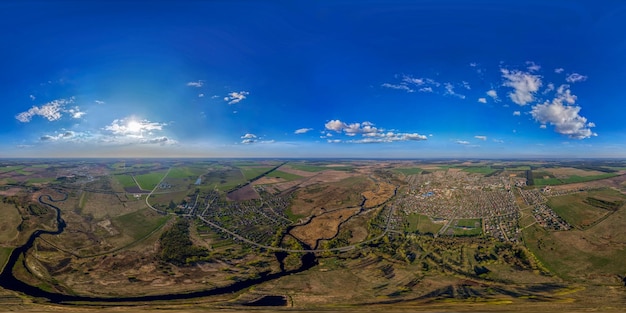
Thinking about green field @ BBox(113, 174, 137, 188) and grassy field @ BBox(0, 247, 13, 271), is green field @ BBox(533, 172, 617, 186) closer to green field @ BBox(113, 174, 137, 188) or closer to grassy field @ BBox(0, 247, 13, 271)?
grassy field @ BBox(0, 247, 13, 271)

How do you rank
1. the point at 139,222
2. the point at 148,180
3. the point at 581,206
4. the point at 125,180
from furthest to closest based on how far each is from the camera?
the point at 148,180, the point at 125,180, the point at 139,222, the point at 581,206

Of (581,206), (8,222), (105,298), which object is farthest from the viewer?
(581,206)

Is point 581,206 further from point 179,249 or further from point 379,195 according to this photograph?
point 179,249

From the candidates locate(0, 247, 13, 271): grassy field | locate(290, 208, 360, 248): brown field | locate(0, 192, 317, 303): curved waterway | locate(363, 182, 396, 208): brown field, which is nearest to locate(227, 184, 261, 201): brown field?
locate(290, 208, 360, 248): brown field

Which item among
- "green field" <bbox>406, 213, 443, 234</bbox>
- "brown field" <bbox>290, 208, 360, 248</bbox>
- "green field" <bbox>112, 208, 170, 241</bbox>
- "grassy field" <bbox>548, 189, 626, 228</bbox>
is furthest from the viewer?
"green field" <bbox>406, 213, 443, 234</bbox>

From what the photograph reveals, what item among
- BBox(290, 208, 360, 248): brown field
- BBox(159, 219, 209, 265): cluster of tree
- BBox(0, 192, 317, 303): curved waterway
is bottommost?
BBox(0, 192, 317, 303): curved waterway

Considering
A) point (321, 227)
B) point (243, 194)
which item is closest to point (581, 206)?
point (321, 227)

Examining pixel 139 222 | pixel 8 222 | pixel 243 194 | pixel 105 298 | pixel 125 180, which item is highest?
pixel 125 180
